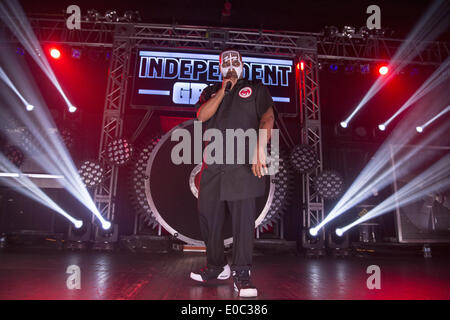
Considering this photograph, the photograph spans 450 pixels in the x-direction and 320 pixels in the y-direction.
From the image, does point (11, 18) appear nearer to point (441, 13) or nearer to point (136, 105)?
point (136, 105)

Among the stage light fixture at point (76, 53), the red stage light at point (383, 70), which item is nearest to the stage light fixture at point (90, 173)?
the stage light fixture at point (76, 53)

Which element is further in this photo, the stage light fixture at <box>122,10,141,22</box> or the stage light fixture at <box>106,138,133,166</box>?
the stage light fixture at <box>122,10,141,22</box>

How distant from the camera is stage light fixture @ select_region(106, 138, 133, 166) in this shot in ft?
14.7

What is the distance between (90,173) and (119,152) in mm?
509

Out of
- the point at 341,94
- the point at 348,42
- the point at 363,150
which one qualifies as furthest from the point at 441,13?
the point at 363,150

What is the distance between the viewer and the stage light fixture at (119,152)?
448cm

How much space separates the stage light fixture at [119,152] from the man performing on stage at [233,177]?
2.55 meters

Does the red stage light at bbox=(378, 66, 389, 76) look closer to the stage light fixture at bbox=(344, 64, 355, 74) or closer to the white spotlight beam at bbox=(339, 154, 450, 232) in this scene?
the stage light fixture at bbox=(344, 64, 355, 74)

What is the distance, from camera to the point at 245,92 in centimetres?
217

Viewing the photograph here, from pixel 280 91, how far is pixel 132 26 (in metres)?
2.82

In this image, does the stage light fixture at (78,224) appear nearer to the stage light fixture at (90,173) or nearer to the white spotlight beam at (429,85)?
the stage light fixture at (90,173)

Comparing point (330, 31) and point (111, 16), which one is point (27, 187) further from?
point (330, 31)

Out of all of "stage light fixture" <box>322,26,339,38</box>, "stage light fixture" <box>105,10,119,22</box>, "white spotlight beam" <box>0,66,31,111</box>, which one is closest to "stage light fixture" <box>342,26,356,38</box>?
"stage light fixture" <box>322,26,339,38</box>

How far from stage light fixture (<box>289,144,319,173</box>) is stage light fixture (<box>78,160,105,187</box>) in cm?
292
